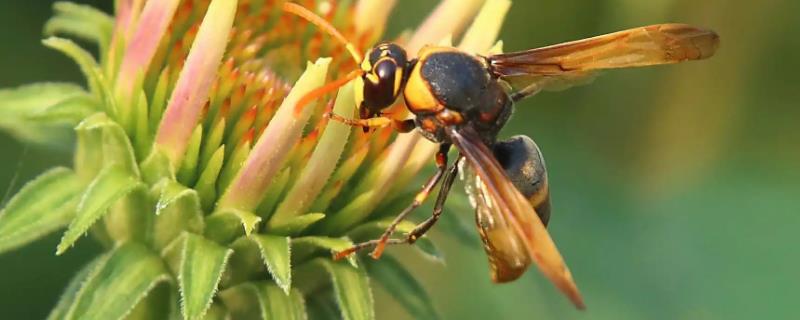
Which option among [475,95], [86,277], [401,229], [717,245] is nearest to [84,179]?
[86,277]

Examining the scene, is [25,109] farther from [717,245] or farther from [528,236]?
[717,245]

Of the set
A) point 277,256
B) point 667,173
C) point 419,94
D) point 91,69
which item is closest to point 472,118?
point 419,94

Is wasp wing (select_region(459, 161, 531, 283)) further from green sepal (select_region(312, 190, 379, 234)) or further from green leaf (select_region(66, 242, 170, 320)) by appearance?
green leaf (select_region(66, 242, 170, 320))

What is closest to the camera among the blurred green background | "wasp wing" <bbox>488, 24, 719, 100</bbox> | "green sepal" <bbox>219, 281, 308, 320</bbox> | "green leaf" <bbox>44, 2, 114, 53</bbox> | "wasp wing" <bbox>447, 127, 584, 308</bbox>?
"wasp wing" <bbox>447, 127, 584, 308</bbox>

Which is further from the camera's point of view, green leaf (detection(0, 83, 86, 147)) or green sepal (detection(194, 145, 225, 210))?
green leaf (detection(0, 83, 86, 147))

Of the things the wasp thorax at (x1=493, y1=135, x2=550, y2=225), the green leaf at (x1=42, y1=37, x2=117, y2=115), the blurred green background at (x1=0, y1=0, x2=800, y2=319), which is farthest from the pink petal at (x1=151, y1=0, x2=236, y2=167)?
the blurred green background at (x1=0, y1=0, x2=800, y2=319)

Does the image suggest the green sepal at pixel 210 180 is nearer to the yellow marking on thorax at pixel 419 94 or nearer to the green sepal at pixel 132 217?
the green sepal at pixel 132 217
